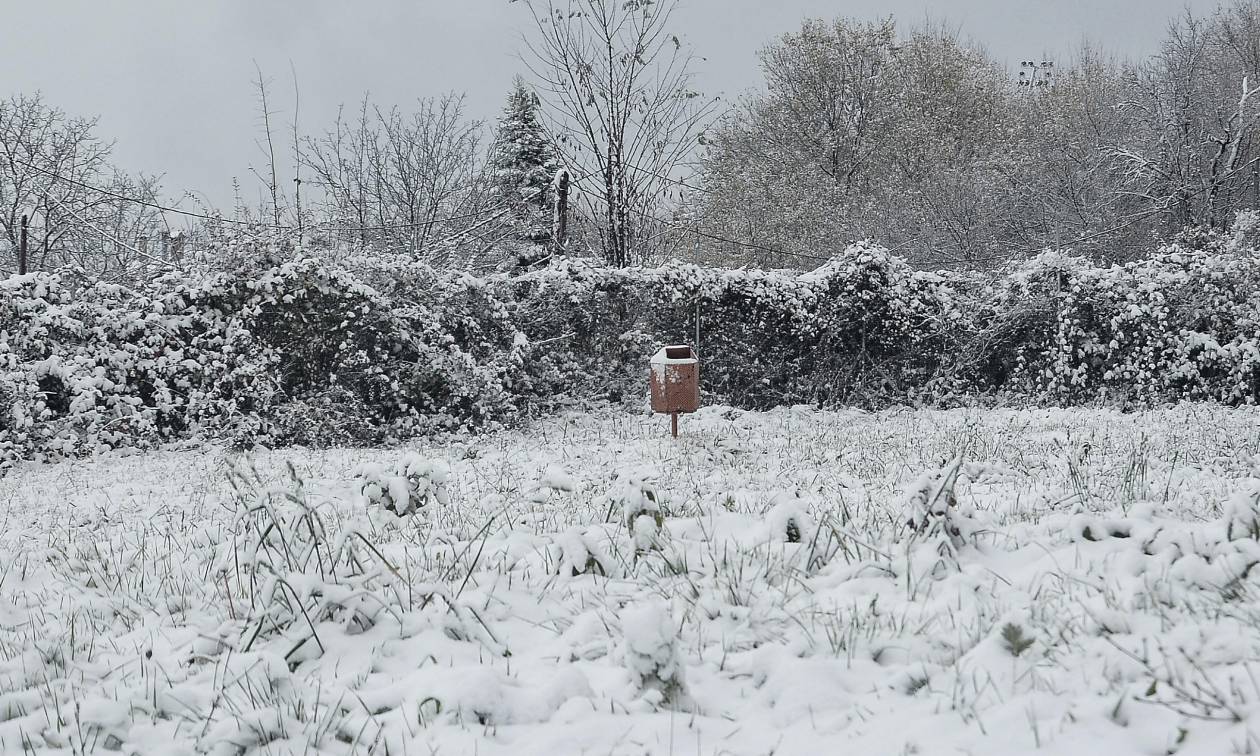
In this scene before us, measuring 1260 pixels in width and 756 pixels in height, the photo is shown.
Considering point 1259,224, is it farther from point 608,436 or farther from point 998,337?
point 608,436

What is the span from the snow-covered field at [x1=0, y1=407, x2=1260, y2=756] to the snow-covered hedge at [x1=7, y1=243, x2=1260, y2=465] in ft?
15.3

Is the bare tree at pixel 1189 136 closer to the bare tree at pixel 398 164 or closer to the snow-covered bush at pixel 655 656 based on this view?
the bare tree at pixel 398 164

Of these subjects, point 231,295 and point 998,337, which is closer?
point 231,295

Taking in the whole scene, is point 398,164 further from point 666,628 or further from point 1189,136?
point 666,628

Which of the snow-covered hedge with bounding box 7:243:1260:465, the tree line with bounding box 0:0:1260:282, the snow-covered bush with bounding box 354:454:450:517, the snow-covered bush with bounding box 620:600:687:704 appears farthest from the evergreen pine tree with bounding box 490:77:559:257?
the snow-covered bush with bounding box 620:600:687:704

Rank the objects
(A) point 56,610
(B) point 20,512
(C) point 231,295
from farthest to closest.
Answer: (C) point 231,295 < (B) point 20,512 < (A) point 56,610

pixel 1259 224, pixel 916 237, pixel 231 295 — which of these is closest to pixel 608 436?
pixel 231 295

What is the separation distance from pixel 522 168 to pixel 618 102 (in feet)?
36.1

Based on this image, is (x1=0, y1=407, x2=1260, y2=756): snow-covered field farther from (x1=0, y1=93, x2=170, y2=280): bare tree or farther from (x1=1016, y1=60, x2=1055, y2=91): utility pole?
(x1=1016, y1=60, x2=1055, y2=91): utility pole

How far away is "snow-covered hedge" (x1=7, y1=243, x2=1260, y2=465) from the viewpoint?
881 centimetres

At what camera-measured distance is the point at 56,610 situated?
349 centimetres

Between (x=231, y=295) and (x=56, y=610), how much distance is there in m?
6.36

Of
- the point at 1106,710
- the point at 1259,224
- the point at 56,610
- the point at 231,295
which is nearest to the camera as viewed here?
the point at 1106,710

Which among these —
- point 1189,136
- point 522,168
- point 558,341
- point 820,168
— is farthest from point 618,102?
point 1189,136
